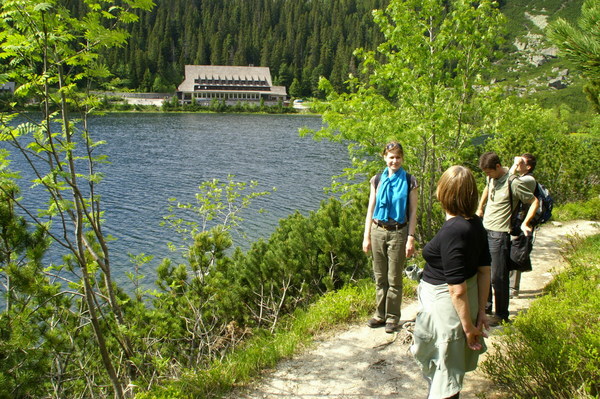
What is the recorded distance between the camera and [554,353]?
9.51ft

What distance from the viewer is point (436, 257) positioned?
272 cm

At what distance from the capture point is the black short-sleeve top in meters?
2.57

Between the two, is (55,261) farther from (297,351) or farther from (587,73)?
(587,73)

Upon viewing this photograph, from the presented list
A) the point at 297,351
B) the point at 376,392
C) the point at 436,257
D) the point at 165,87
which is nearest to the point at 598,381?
the point at 436,257

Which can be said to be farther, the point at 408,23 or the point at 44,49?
the point at 408,23

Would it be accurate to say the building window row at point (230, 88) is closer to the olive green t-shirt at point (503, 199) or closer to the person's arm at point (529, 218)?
the olive green t-shirt at point (503, 199)

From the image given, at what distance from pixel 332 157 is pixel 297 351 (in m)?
30.0

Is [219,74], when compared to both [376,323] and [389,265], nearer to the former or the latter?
[376,323]

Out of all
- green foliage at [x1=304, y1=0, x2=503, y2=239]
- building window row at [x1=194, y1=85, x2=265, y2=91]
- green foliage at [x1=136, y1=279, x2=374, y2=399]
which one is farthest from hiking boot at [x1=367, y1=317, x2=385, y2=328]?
building window row at [x1=194, y1=85, x2=265, y2=91]

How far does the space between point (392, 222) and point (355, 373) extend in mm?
1452

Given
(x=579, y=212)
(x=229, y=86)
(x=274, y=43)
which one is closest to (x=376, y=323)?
(x=579, y=212)

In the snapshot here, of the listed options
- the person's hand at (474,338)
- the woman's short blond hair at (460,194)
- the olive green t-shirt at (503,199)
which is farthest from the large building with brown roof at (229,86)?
the person's hand at (474,338)

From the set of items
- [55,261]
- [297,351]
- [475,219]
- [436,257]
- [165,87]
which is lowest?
[55,261]

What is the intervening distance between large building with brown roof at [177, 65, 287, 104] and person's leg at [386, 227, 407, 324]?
107 metres
